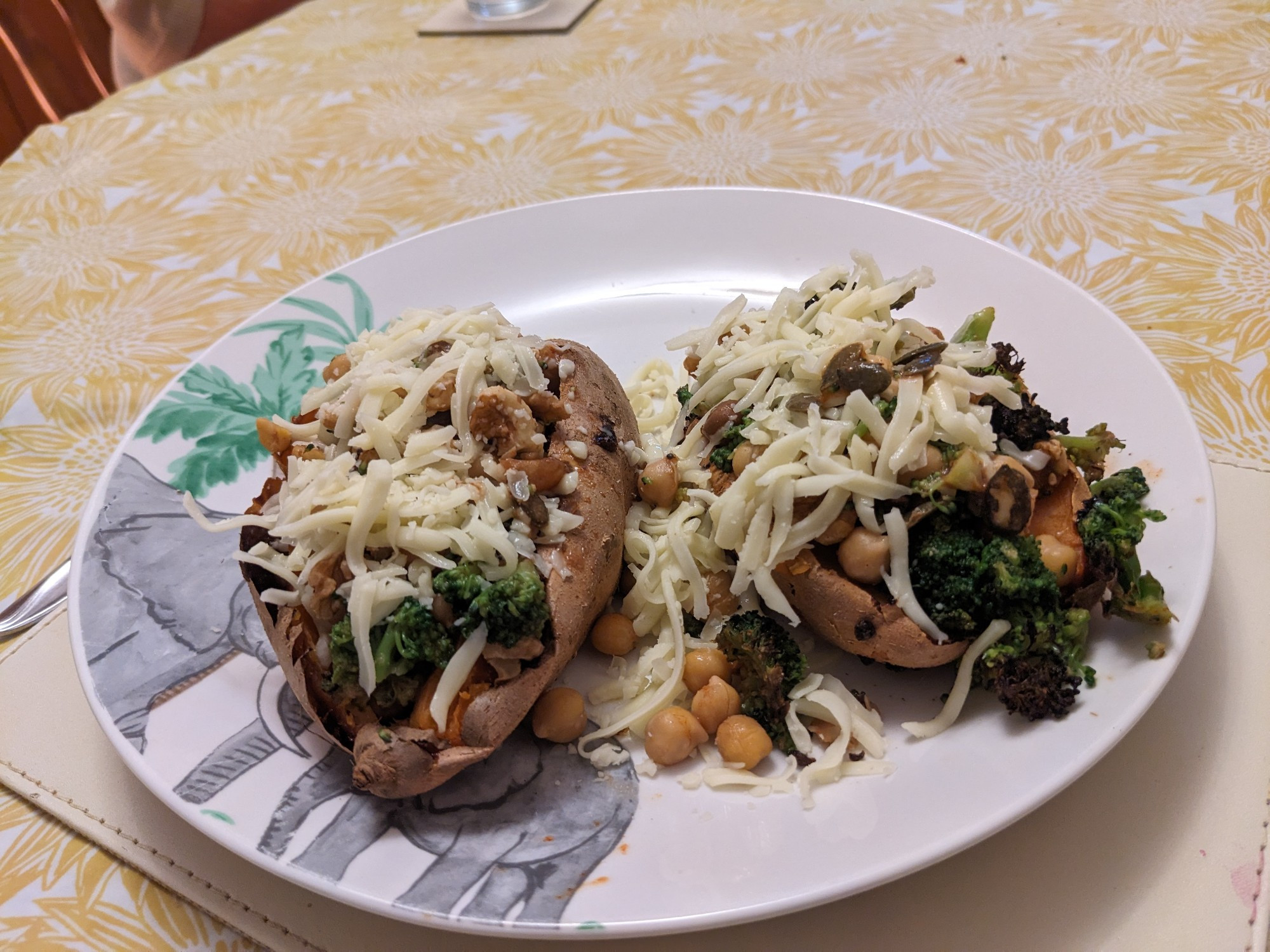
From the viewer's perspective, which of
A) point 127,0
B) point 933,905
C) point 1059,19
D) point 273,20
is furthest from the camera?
point 127,0

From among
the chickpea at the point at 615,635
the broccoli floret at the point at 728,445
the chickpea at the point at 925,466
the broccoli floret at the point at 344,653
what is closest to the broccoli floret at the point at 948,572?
the chickpea at the point at 925,466

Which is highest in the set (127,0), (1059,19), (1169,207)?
(127,0)

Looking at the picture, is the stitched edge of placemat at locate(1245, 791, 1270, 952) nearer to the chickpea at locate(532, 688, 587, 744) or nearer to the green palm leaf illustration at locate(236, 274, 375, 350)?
the chickpea at locate(532, 688, 587, 744)

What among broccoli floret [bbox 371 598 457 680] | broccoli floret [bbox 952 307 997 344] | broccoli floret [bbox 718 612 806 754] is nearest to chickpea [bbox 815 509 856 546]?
broccoli floret [bbox 718 612 806 754]

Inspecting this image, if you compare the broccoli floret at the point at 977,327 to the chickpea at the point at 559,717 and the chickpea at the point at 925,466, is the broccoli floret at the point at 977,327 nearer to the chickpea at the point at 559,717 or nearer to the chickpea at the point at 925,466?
the chickpea at the point at 925,466

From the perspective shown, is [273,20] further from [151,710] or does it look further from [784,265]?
[151,710]

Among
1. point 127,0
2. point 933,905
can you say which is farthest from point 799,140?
point 127,0
